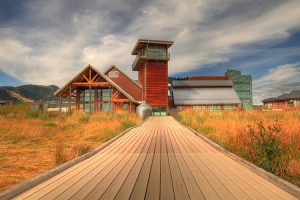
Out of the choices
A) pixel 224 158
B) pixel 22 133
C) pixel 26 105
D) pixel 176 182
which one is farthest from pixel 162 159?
pixel 26 105

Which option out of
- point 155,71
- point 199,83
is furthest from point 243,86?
point 155,71

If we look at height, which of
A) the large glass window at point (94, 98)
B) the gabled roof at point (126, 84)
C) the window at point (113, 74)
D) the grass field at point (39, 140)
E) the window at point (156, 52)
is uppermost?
the window at point (156, 52)

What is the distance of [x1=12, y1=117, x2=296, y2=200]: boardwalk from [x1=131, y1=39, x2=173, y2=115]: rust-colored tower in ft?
105

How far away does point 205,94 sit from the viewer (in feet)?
154

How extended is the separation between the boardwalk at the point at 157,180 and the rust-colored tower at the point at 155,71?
3210 cm

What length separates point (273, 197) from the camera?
3396 mm

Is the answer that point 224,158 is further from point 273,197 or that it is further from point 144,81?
point 144,81

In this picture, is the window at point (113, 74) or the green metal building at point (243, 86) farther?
the green metal building at point (243, 86)

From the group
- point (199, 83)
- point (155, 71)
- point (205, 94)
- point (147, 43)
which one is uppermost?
point (147, 43)

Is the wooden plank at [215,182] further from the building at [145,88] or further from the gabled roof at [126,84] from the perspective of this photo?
the gabled roof at [126,84]

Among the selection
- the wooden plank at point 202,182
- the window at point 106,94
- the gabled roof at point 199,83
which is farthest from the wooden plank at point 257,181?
the gabled roof at point 199,83

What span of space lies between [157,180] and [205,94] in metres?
43.7

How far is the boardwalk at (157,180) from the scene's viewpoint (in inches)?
138

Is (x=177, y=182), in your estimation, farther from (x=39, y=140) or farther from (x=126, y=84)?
(x=126, y=84)
